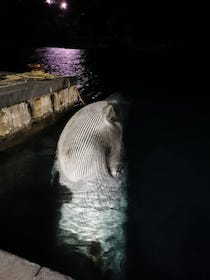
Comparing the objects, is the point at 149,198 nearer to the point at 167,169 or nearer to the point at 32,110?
the point at 167,169

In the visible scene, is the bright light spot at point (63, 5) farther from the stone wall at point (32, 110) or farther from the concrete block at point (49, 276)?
the concrete block at point (49, 276)

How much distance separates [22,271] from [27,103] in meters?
8.12

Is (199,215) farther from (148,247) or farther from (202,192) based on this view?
(148,247)

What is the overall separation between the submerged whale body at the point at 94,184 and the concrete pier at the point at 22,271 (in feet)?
6.15

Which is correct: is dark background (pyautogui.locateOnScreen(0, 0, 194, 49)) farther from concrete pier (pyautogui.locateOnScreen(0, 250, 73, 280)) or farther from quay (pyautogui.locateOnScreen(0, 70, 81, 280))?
concrete pier (pyautogui.locateOnScreen(0, 250, 73, 280))

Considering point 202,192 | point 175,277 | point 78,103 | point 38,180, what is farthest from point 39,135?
point 175,277

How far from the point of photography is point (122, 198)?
6.96 metres

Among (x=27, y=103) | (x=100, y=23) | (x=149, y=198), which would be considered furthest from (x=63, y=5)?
(x=149, y=198)

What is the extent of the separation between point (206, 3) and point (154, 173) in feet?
199

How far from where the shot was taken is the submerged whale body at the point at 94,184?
5032 millimetres

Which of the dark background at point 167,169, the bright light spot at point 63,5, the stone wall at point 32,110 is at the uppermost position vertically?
the bright light spot at point 63,5

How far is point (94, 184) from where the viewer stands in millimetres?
5266

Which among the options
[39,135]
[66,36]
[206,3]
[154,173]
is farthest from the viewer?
[66,36]

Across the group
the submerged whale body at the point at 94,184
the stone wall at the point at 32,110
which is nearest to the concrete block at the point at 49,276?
the submerged whale body at the point at 94,184
